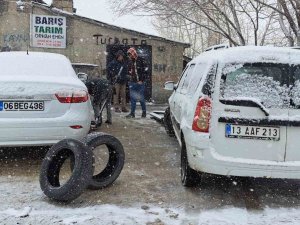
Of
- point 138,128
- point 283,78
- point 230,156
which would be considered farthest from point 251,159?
→ point 138,128

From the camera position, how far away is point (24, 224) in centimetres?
385

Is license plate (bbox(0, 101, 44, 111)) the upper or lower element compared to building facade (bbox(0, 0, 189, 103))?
lower

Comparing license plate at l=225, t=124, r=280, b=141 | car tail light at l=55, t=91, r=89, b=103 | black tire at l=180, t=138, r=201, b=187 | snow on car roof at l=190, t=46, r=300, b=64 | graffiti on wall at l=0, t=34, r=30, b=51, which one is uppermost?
graffiti on wall at l=0, t=34, r=30, b=51

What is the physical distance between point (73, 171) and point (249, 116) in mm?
1884

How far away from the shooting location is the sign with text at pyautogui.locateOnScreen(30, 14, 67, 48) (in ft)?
52.7

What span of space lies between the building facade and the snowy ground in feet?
34.1

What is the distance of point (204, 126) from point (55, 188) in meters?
1.66

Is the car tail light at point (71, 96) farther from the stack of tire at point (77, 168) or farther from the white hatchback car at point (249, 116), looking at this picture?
the white hatchback car at point (249, 116)

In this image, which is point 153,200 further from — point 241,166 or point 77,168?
point 241,166

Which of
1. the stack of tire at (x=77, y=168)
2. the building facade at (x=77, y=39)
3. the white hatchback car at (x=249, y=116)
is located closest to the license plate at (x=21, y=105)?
the stack of tire at (x=77, y=168)

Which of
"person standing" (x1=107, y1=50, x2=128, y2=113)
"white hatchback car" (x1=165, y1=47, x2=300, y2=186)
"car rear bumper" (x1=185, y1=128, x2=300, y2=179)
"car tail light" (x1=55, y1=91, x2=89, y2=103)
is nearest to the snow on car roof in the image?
"white hatchback car" (x1=165, y1=47, x2=300, y2=186)

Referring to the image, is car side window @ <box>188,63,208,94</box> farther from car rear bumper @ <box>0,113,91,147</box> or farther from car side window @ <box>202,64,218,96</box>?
car rear bumper @ <box>0,113,91,147</box>

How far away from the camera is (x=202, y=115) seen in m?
4.47

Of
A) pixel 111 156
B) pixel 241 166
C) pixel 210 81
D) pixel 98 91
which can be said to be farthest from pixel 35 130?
pixel 98 91
